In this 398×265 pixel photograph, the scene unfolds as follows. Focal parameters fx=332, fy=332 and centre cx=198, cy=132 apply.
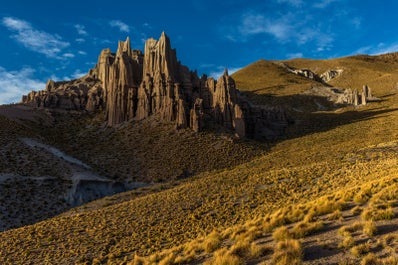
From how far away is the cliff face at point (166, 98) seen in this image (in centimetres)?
6334

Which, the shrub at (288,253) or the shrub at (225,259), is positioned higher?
the shrub at (288,253)

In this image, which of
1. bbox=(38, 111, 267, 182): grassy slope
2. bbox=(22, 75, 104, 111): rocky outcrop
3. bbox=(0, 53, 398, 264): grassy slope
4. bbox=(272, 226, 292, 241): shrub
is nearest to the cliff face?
bbox=(22, 75, 104, 111): rocky outcrop

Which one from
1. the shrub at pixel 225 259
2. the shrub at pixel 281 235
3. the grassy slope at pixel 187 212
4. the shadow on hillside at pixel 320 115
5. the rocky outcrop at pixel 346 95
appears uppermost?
the rocky outcrop at pixel 346 95

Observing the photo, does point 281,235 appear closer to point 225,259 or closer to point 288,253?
point 288,253

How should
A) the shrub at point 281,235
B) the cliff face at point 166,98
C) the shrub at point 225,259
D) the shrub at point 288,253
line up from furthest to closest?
the cliff face at point 166,98
the shrub at point 281,235
the shrub at point 225,259
the shrub at point 288,253

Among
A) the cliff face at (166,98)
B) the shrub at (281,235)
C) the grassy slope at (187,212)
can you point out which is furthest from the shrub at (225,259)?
the cliff face at (166,98)

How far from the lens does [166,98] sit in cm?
6412

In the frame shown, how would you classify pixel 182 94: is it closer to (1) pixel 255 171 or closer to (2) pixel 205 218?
(1) pixel 255 171

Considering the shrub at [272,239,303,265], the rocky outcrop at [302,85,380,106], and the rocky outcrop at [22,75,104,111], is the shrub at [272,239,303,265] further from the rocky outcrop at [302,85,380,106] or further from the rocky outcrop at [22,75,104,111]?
the rocky outcrop at [302,85,380,106]

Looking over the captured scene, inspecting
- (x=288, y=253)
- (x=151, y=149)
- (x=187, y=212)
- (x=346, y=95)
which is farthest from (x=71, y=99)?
(x=346, y=95)

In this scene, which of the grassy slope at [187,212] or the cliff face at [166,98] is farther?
the cliff face at [166,98]

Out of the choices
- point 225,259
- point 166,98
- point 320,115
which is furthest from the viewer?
point 320,115

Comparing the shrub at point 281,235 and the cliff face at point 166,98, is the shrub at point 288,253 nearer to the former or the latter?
the shrub at point 281,235

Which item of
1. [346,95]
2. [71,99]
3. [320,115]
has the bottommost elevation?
[320,115]
